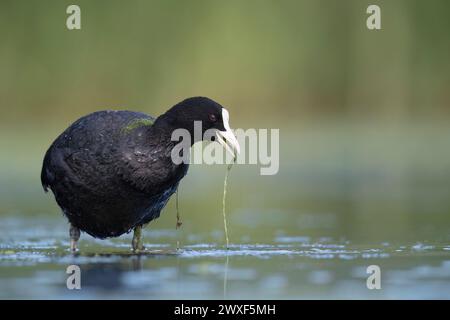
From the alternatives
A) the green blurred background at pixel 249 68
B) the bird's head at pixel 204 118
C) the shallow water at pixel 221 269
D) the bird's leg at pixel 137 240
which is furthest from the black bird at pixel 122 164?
the green blurred background at pixel 249 68

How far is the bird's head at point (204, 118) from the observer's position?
7.07m

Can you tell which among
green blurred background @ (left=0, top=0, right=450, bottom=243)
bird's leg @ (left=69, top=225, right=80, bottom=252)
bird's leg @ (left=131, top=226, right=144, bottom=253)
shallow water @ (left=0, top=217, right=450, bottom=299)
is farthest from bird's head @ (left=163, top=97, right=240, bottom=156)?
green blurred background @ (left=0, top=0, right=450, bottom=243)

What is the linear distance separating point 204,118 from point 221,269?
1095mm

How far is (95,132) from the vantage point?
7.36 metres

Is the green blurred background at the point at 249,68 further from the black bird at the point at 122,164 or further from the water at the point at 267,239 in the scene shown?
the black bird at the point at 122,164

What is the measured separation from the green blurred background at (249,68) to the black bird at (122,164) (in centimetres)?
788

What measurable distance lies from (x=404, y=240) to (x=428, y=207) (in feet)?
6.97

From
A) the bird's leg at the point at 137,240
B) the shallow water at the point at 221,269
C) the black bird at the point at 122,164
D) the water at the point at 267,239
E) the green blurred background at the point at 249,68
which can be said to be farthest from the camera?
the green blurred background at the point at 249,68

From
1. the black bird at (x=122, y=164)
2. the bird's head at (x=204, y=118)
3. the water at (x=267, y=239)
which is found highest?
the bird's head at (x=204, y=118)

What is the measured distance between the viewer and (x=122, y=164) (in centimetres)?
707

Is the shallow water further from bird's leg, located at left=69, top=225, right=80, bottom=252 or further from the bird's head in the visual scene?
the bird's head

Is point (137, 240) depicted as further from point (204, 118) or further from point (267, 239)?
point (204, 118)

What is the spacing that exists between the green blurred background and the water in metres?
2.45
